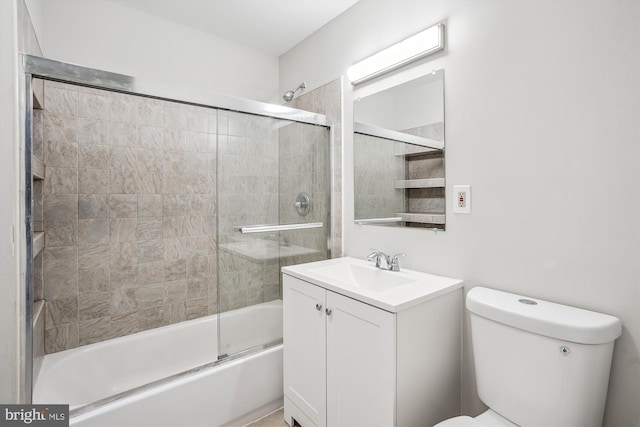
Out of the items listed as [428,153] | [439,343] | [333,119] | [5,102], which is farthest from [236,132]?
[439,343]

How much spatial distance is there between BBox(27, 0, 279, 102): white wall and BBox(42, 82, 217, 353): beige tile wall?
21 cm

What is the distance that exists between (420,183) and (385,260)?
1.51ft

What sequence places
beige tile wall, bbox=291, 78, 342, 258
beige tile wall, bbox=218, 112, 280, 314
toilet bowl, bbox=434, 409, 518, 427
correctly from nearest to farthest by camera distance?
toilet bowl, bbox=434, 409, 518, 427, beige tile wall, bbox=218, 112, 280, 314, beige tile wall, bbox=291, 78, 342, 258

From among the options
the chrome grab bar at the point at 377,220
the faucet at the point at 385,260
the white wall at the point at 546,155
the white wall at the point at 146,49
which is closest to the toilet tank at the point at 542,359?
the white wall at the point at 546,155

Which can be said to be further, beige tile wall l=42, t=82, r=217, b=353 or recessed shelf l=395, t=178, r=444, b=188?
beige tile wall l=42, t=82, r=217, b=353

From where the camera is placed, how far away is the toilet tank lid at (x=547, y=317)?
97 centimetres

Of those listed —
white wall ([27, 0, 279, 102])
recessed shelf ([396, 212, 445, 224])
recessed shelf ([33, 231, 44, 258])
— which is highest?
white wall ([27, 0, 279, 102])

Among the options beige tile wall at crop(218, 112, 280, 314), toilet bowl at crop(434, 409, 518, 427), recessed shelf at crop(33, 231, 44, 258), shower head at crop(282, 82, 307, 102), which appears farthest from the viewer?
shower head at crop(282, 82, 307, 102)

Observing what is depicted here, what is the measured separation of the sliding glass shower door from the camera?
178 centimetres

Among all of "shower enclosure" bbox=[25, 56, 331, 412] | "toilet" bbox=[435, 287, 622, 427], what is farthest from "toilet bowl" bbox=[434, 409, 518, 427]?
"shower enclosure" bbox=[25, 56, 331, 412]

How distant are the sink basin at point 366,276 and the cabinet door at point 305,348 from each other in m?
0.14

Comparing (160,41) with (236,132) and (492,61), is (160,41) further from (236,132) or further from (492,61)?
(492,61)

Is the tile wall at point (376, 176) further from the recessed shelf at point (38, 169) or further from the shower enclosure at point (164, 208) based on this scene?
the recessed shelf at point (38, 169)

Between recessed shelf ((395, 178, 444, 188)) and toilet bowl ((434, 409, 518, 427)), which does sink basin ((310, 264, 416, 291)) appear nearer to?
recessed shelf ((395, 178, 444, 188))
